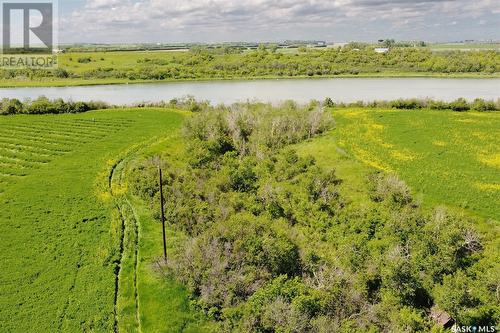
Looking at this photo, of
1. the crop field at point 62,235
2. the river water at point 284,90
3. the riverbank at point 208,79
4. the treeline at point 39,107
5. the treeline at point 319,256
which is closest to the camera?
the treeline at point 319,256

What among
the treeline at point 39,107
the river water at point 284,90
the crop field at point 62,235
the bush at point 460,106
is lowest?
the crop field at point 62,235

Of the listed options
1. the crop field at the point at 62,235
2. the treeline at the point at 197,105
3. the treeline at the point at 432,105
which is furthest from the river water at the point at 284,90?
the crop field at the point at 62,235

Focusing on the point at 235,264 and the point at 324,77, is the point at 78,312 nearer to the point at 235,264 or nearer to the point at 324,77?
the point at 235,264

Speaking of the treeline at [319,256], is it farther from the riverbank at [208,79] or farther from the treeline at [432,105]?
the riverbank at [208,79]

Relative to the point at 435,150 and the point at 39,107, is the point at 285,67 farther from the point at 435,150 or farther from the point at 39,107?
the point at 435,150

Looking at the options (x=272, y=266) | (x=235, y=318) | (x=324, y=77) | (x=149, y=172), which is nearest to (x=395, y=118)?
(x=149, y=172)

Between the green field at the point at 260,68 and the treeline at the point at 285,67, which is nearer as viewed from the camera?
the green field at the point at 260,68
